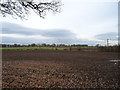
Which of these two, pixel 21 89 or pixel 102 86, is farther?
pixel 102 86

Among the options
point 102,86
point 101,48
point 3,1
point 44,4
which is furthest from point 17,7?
point 101,48

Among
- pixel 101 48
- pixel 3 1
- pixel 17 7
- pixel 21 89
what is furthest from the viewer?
pixel 101 48

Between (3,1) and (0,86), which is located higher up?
(3,1)

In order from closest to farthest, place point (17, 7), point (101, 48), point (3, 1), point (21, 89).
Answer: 1. point (21, 89)
2. point (3, 1)
3. point (17, 7)
4. point (101, 48)

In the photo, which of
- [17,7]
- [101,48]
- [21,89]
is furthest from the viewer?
[101,48]

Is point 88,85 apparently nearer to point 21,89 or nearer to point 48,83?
point 48,83

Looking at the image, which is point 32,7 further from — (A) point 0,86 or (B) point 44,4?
(A) point 0,86

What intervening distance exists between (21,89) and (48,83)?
1.28 metres

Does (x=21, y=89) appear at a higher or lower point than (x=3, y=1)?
lower

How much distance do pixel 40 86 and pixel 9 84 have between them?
1404mm

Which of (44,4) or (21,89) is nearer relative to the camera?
(21,89)

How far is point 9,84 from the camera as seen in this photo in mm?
5875

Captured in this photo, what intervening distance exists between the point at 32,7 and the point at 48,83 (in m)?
3.50

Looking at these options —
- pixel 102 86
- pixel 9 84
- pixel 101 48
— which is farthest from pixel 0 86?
pixel 101 48
